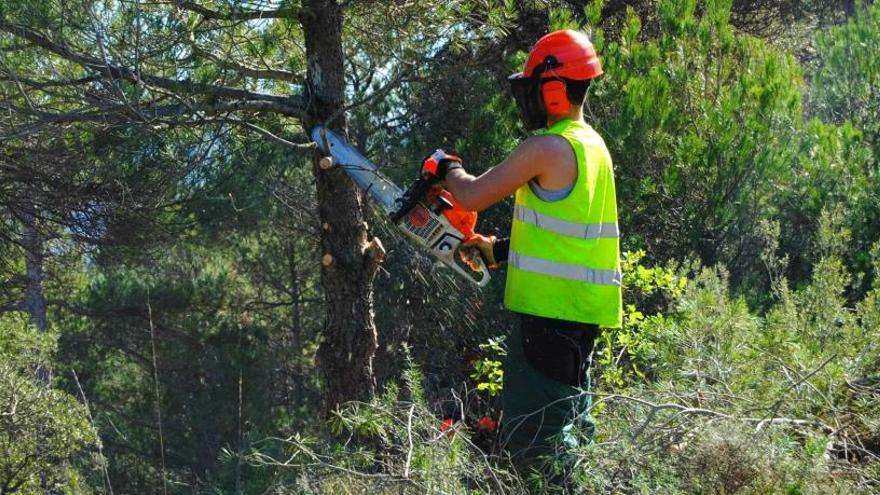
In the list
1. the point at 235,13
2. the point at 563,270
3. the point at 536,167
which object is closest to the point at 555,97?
the point at 536,167

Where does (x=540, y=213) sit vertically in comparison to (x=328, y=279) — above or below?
above

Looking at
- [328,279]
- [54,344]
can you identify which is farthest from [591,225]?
[54,344]

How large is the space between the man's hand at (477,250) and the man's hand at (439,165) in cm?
38

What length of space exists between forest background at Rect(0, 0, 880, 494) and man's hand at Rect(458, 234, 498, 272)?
1.84ft

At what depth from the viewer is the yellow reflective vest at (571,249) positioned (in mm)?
3631

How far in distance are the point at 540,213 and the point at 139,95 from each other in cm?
229

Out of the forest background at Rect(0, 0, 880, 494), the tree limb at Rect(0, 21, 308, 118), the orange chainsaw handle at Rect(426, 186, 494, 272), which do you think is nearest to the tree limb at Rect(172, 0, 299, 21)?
the forest background at Rect(0, 0, 880, 494)

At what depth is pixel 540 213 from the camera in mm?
3648

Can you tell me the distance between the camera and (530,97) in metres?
3.79

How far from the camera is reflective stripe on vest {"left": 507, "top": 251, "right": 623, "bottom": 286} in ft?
12.0

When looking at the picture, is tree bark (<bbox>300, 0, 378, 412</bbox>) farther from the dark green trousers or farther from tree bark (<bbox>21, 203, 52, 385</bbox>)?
tree bark (<bbox>21, 203, 52, 385</bbox>)

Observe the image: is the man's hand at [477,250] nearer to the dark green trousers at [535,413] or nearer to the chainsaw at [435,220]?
the chainsaw at [435,220]

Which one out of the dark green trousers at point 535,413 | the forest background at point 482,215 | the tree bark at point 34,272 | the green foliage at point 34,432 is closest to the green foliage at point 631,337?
the forest background at point 482,215

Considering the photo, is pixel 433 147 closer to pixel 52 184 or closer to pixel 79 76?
pixel 52 184
